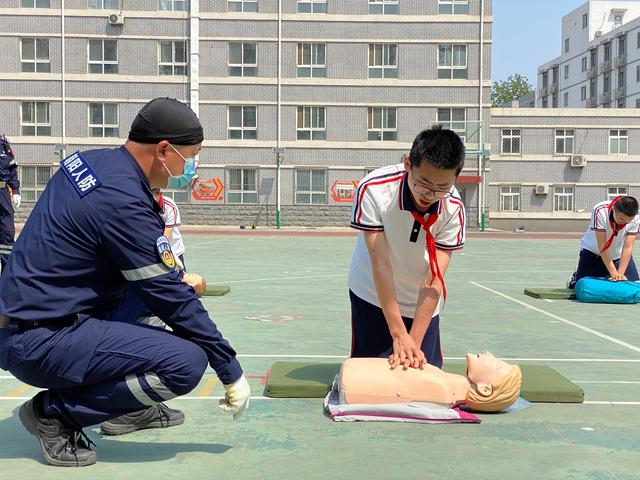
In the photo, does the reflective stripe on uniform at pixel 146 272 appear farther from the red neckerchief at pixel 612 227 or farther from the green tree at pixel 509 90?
the green tree at pixel 509 90

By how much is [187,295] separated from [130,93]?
3720 centimetres

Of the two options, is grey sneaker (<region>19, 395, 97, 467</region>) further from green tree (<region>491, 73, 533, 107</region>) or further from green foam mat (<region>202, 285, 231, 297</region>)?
green tree (<region>491, 73, 533, 107</region>)

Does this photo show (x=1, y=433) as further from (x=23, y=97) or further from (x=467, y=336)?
(x=23, y=97)

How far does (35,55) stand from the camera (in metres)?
39.1

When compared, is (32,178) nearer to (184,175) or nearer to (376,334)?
(376,334)

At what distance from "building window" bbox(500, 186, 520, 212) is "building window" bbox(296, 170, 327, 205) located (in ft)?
29.6

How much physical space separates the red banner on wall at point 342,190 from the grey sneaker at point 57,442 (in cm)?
3563

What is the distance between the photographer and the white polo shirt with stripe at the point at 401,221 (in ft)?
15.7

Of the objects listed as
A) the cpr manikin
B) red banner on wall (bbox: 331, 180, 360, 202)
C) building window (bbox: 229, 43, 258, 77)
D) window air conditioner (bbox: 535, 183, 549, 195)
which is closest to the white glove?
the cpr manikin

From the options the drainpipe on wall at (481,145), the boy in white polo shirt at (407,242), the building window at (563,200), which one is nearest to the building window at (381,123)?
the drainpipe on wall at (481,145)

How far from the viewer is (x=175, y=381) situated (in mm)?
3627

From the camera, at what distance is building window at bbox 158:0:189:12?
39.2 meters

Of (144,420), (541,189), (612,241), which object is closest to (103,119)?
(541,189)

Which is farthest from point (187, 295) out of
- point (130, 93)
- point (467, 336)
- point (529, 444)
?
point (130, 93)
